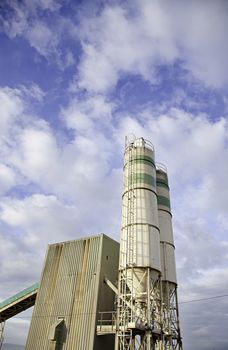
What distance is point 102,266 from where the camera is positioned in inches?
1115

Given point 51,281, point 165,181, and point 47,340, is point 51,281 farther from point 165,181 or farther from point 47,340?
point 165,181

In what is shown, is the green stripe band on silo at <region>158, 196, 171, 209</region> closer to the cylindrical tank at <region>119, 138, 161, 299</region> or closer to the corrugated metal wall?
the cylindrical tank at <region>119, 138, 161, 299</region>

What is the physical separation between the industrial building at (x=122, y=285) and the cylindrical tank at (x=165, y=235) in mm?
101

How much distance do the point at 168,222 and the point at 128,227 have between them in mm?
6903

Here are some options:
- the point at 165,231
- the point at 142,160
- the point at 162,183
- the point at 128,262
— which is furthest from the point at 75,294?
the point at 162,183

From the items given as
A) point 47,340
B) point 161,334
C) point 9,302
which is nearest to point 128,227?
point 161,334

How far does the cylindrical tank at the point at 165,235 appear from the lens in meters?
Result: 30.0

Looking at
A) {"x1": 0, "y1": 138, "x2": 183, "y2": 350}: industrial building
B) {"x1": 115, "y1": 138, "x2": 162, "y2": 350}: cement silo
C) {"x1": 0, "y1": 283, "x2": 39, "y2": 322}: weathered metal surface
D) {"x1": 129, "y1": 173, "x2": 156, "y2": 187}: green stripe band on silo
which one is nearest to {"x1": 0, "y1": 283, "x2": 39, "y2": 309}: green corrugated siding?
{"x1": 0, "y1": 283, "x2": 39, "y2": 322}: weathered metal surface

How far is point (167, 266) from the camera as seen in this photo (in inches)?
1196

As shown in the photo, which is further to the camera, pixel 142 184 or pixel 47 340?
pixel 142 184

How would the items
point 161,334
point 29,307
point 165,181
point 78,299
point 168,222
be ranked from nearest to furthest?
point 161,334
point 78,299
point 168,222
point 165,181
point 29,307

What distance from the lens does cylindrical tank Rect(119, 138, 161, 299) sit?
25.4 meters

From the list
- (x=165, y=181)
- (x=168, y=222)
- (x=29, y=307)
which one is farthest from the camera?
(x=29, y=307)

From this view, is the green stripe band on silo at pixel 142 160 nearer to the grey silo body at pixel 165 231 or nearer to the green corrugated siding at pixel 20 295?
the grey silo body at pixel 165 231
